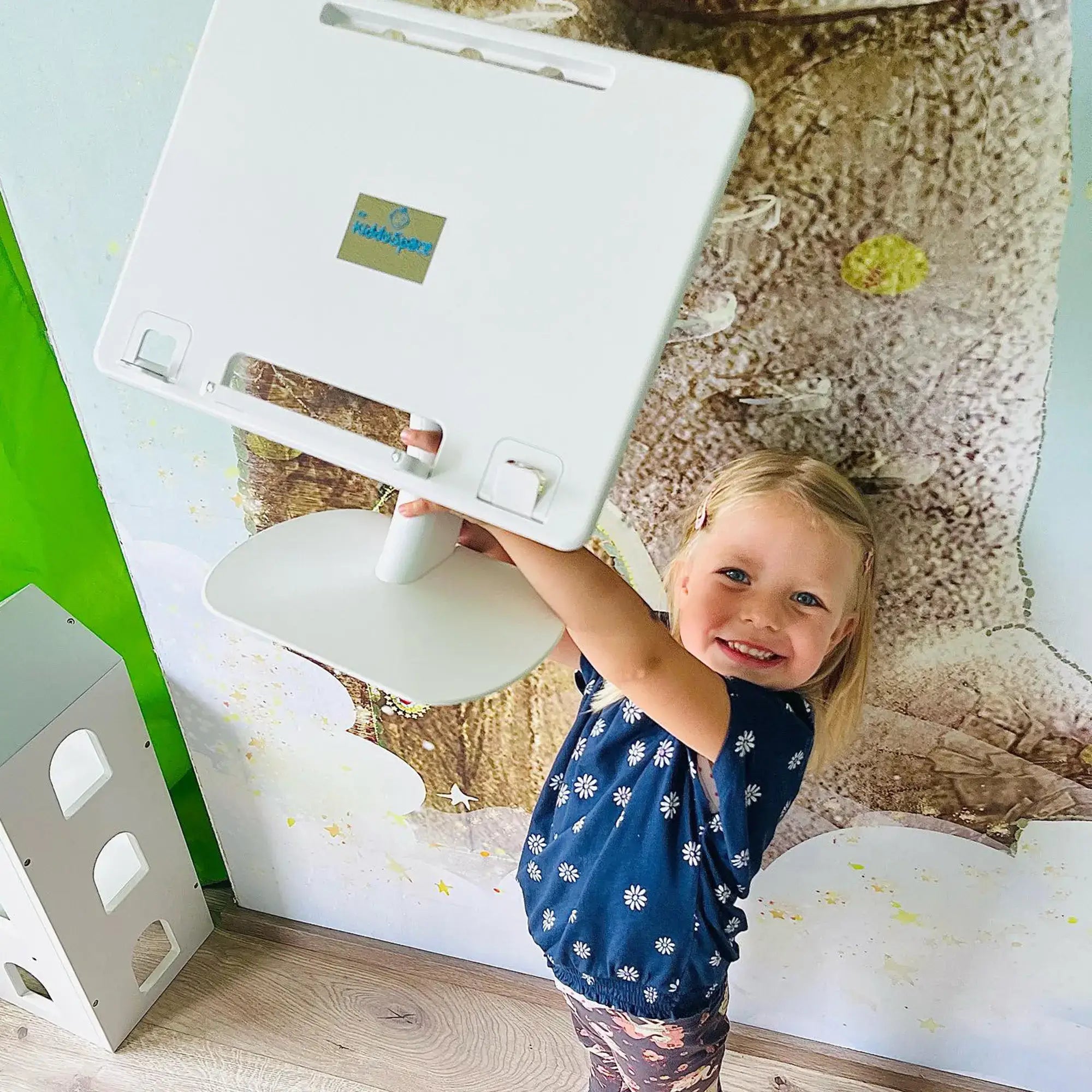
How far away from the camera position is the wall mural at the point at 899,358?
0.69 meters

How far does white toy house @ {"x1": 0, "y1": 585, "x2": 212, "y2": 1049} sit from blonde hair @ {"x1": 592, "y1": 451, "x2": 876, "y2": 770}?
0.61m

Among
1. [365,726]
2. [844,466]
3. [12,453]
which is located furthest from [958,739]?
[12,453]

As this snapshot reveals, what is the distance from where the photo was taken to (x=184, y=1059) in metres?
1.29

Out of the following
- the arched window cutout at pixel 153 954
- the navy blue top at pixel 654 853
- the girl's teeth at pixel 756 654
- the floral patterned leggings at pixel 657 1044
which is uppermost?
the girl's teeth at pixel 756 654

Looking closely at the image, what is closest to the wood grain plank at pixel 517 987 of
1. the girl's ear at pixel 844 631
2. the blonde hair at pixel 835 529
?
the blonde hair at pixel 835 529

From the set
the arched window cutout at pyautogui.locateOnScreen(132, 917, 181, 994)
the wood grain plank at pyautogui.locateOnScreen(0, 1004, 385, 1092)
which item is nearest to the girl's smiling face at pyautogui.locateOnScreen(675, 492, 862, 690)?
the wood grain plank at pyautogui.locateOnScreen(0, 1004, 385, 1092)

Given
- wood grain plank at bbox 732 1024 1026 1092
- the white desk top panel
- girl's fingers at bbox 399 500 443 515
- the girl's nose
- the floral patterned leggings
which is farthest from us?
wood grain plank at bbox 732 1024 1026 1092

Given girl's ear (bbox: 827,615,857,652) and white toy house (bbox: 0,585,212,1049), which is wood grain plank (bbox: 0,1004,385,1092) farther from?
girl's ear (bbox: 827,615,857,652)

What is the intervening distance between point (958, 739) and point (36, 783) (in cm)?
94

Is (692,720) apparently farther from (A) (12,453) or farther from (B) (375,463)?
(A) (12,453)

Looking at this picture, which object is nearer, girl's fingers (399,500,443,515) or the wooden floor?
girl's fingers (399,500,443,515)

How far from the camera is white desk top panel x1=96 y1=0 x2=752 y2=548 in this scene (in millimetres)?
507

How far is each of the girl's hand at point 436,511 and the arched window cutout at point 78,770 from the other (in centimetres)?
60

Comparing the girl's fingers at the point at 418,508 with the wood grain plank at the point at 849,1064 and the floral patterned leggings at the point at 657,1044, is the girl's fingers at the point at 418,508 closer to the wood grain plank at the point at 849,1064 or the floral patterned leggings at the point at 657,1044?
the floral patterned leggings at the point at 657,1044
